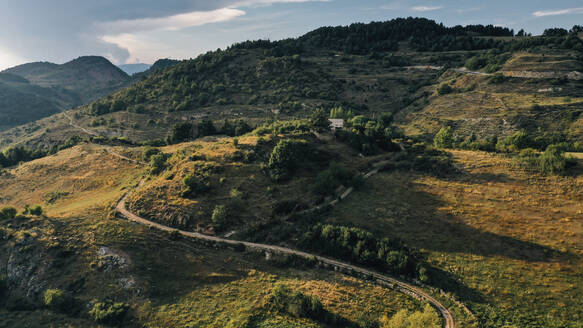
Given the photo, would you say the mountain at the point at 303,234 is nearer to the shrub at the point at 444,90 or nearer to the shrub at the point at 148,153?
the shrub at the point at 148,153

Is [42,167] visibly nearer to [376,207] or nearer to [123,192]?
[123,192]

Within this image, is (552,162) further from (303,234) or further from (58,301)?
(58,301)

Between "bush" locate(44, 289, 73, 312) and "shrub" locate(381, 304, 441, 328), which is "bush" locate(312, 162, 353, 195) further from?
"bush" locate(44, 289, 73, 312)

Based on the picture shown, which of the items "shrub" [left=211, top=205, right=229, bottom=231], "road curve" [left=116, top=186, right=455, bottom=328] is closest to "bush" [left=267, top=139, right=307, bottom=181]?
"shrub" [left=211, top=205, right=229, bottom=231]

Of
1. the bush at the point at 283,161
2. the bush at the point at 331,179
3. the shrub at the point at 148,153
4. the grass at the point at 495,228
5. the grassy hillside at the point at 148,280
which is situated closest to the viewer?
the grass at the point at 495,228

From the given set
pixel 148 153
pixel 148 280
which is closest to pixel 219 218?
pixel 148 280

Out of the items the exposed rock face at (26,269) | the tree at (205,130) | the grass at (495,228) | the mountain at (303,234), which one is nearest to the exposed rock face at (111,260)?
the mountain at (303,234)
